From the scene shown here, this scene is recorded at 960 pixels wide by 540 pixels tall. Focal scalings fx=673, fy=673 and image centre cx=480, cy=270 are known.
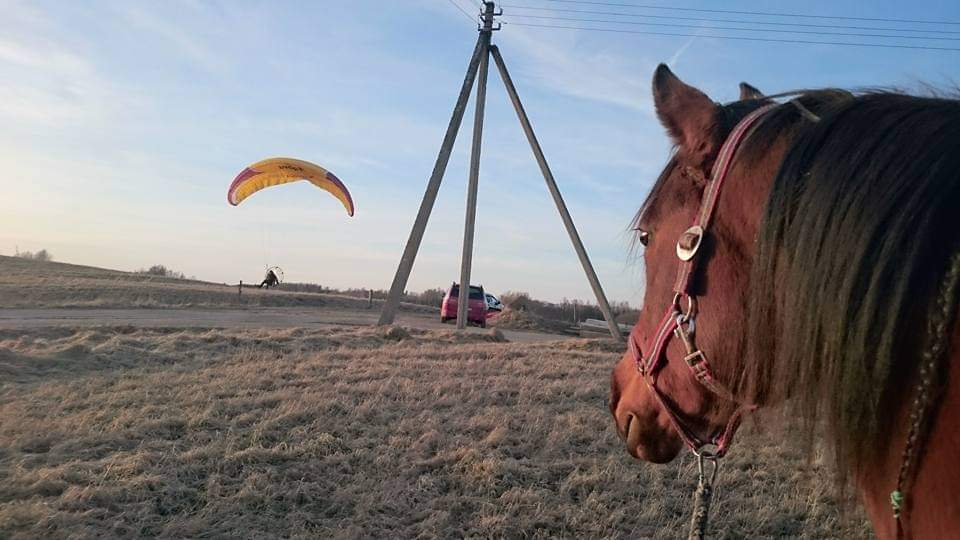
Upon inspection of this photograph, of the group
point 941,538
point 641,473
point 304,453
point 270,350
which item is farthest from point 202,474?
point 270,350

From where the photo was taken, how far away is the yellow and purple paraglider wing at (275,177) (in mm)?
17469

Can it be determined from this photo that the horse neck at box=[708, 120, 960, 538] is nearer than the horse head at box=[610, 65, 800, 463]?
Yes

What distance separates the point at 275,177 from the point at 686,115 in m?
17.8

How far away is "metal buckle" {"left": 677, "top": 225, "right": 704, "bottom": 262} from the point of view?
Answer: 1266 millimetres

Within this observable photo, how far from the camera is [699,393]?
1334 mm

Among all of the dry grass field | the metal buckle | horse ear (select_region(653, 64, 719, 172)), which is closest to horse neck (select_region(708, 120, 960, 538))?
the metal buckle

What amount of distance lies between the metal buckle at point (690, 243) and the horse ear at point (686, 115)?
0.14 meters

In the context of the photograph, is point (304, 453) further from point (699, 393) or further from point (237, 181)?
point (237, 181)

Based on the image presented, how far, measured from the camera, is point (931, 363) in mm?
946

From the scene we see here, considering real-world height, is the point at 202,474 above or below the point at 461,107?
below

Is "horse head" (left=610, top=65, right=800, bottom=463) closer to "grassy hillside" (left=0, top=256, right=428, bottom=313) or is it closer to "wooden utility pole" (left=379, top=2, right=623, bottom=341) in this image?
"wooden utility pole" (left=379, top=2, right=623, bottom=341)

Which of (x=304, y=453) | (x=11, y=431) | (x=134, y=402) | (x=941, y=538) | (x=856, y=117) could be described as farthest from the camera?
(x=134, y=402)

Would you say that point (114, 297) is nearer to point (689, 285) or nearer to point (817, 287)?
point (689, 285)

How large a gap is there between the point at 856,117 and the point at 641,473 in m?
4.14
